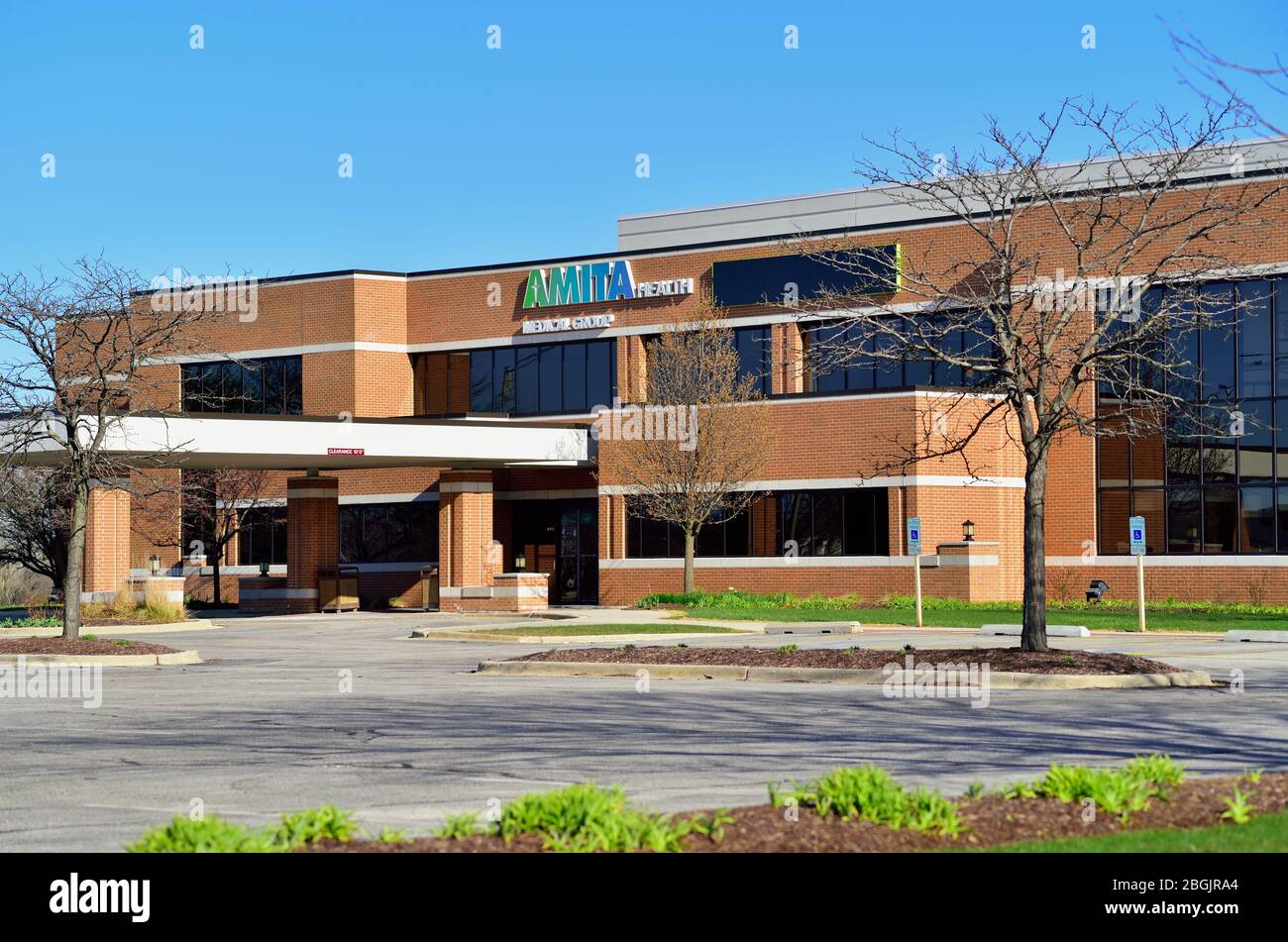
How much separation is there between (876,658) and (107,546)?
2727cm

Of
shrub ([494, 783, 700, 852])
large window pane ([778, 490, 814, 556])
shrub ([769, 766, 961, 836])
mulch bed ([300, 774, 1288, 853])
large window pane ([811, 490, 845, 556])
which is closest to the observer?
shrub ([494, 783, 700, 852])

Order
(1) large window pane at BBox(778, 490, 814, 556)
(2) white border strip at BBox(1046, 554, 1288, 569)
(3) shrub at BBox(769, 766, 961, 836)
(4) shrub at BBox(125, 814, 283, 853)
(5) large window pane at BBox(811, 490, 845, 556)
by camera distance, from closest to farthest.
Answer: (4) shrub at BBox(125, 814, 283, 853), (3) shrub at BBox(769, 766, 961, 836), (2) white border strip at BBox(1046, 554, 1288, 569), (5) large window pane at BBox(811, 490, 845, 556), (1) large window pane at BBox(778, 490, 814, 556)

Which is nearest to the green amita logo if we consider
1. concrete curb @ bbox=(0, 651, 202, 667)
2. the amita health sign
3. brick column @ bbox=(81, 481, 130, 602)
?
the amita health sign

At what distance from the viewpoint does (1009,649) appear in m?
20.4

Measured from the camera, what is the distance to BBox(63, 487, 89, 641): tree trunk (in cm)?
2603

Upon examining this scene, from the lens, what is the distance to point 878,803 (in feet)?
27.9

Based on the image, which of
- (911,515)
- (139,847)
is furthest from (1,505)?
(139,847)

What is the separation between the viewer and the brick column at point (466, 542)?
4384 cm

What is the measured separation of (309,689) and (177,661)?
A: 6.43 metres

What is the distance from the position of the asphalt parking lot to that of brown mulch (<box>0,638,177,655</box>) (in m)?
3.43

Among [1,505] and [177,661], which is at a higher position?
[1,505]

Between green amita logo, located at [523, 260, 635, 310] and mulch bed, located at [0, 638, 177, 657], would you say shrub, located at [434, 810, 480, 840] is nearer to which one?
mulch bed, located at [0, 638, 177, 657]

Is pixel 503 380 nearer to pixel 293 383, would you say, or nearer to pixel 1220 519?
pixel 293 383
